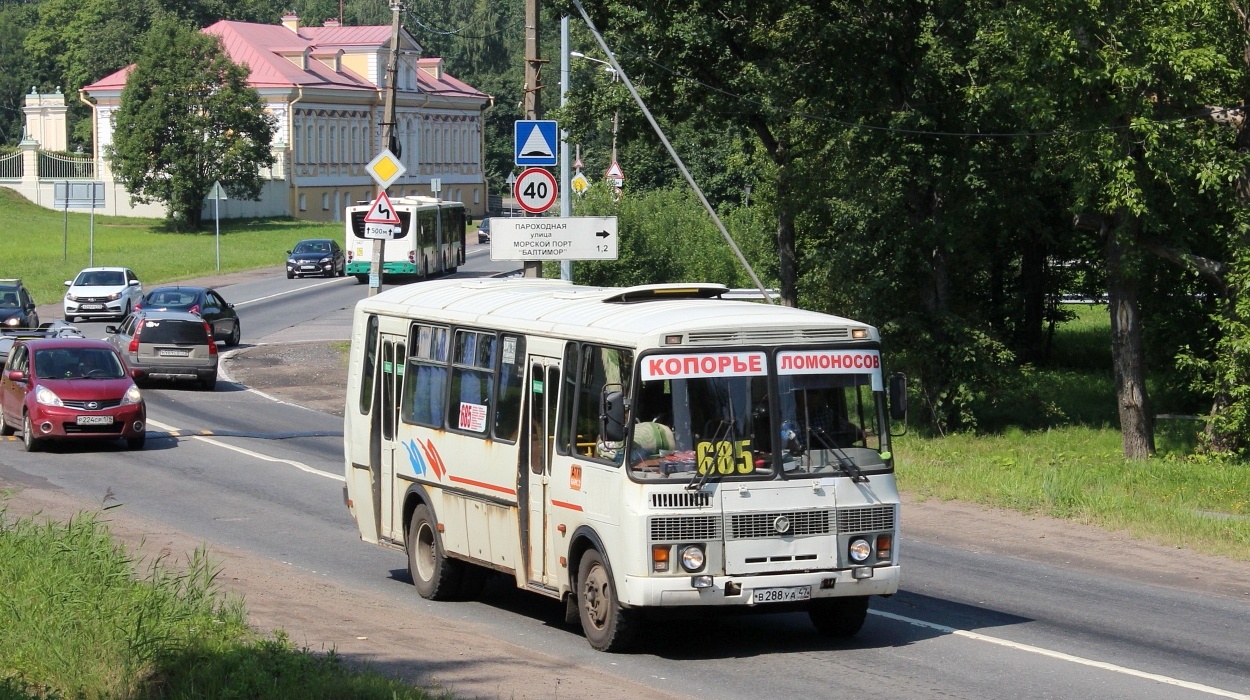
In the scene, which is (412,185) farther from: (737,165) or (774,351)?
(774,351)

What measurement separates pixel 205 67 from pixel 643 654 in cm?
8059

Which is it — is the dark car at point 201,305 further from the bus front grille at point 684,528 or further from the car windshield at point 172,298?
the bus front grille at point 684,528

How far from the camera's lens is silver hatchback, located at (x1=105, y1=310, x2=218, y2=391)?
3309 cm

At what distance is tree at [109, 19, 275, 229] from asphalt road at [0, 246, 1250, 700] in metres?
66.1

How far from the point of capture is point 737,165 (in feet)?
115

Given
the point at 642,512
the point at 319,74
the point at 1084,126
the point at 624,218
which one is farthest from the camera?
the point at 319,74

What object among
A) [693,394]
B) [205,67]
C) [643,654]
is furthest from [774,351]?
[205,67]

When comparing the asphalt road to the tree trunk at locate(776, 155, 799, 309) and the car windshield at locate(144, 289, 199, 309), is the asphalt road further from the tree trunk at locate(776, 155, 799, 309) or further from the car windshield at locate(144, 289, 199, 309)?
the car windshield at locate(144, 289, 199, 309)

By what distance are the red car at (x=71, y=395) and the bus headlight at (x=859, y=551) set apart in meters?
16.1

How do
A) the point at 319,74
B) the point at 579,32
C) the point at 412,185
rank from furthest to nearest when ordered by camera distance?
the point at 412,185 < the point at 319,74 < the point at 579,32

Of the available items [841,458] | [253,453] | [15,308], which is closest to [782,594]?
[841,458]

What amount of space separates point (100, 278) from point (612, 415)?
4179cm

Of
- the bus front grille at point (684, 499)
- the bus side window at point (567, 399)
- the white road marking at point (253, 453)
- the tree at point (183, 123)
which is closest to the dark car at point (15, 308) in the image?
the white road marking at point (253, 453)

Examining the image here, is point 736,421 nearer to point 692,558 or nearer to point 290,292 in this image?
point 692,558
